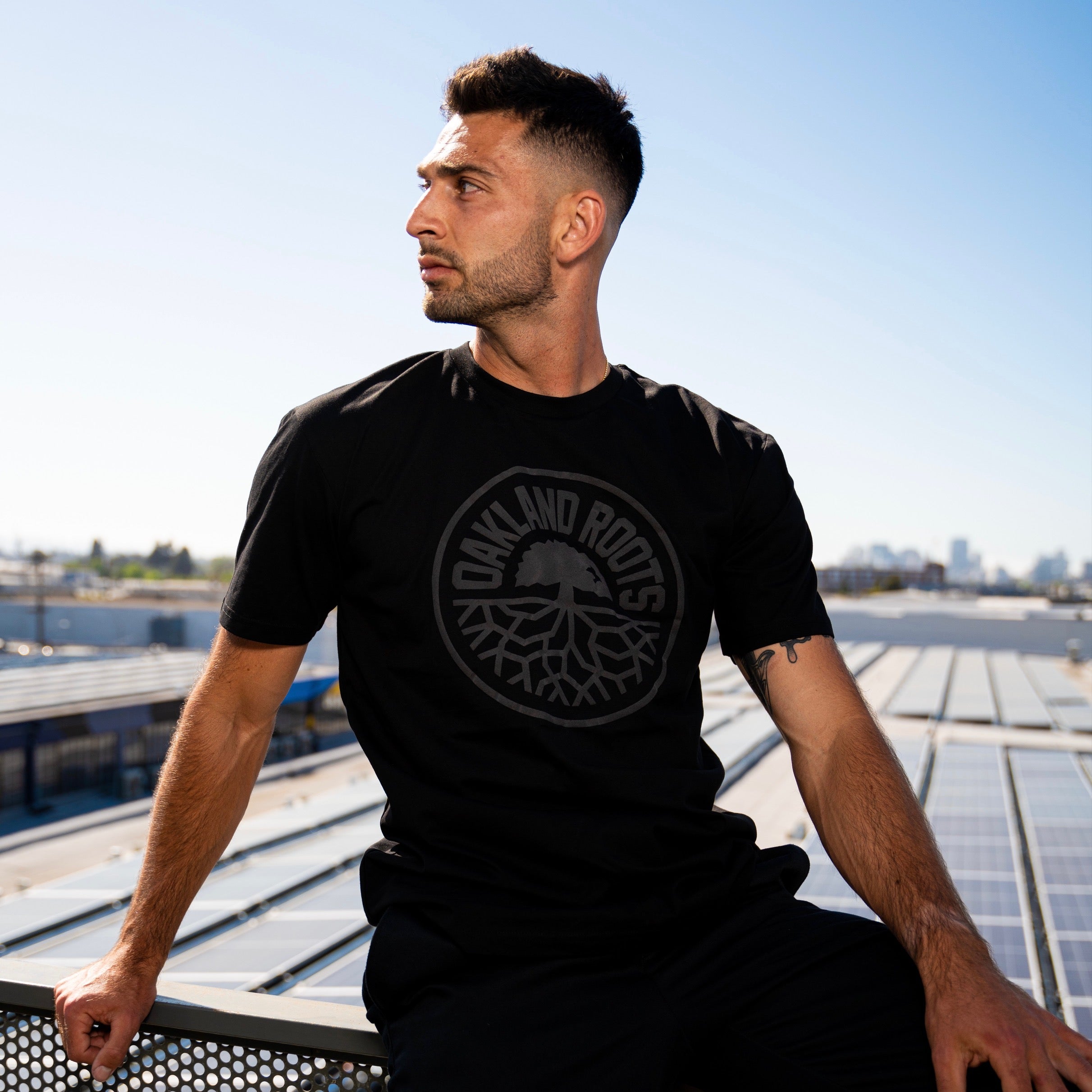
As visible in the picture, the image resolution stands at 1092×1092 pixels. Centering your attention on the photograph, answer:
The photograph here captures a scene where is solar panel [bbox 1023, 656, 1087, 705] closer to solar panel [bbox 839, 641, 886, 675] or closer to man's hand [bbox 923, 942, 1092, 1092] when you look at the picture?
solar panel [bbox 839, 641, 886, 675]

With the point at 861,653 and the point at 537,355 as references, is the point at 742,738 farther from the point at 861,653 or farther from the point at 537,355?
the point at 861,653

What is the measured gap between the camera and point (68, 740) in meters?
25.5

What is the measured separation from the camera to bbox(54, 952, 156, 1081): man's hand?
193cm

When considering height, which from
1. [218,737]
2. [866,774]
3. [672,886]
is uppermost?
[218,737]

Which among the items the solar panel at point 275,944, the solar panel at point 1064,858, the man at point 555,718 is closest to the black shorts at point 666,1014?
the man at point 555,718

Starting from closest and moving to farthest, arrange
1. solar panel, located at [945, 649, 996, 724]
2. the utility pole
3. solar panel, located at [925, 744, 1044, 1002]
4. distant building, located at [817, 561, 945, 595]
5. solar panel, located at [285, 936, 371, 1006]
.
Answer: solar panel, located at [285, 936, 371, 1006] < solar panel, located at [925, 744, 1044, 1002] < solar panel, located at [945, 649, 996, 724] < the utility pole < distant building, located at [817, 561, 945, 595]

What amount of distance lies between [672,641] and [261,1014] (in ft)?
3.62

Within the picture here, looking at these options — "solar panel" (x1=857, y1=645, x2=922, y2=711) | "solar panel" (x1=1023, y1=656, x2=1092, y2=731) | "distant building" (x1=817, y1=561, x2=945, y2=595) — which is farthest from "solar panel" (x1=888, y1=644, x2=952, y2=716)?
"distant building" (x1=817, y1=561, x2=945, y2=595)

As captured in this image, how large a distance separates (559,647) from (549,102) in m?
1.19

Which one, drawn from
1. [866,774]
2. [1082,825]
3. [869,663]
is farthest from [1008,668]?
[866,774]

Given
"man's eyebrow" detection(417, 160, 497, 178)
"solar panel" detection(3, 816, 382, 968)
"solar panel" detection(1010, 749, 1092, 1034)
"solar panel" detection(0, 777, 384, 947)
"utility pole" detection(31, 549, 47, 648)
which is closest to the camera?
"man's eyebrow" detection(417, 160, 497, 178)

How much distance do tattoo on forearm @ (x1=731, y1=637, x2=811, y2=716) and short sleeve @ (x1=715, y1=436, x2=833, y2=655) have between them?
0.7 inches

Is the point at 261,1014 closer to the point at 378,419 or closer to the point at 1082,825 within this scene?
the point at 378,419

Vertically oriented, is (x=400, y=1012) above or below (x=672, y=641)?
below
